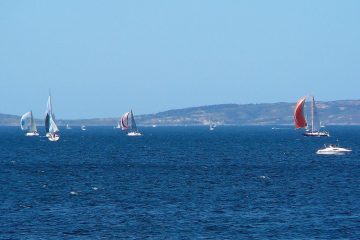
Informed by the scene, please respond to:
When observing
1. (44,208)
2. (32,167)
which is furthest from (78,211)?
(32,167)

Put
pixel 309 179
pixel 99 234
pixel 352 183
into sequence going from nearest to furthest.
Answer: pixel 99 234
pixel 352 183
pixel 309 179

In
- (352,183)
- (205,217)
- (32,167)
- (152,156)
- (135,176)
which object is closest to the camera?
(205,217)

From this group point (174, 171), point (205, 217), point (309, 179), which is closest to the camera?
point (205, 217)

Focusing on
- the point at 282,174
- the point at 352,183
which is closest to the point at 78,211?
the point at 352,183

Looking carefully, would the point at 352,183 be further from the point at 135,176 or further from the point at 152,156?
the point at 152,156

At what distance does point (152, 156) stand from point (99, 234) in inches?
4074

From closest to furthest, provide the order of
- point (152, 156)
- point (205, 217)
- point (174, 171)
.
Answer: point (205, 217) → point (174, 171) → point (152, 156)

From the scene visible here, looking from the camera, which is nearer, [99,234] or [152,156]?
[99,234]

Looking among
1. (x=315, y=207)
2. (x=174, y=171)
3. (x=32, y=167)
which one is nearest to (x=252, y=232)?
(x=315, y=207)

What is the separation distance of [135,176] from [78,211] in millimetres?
Result: 39738

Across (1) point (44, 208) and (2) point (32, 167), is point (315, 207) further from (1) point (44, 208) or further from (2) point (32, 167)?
(2) point (32, 167)

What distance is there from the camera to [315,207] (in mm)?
76875

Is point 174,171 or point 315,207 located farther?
point 174,171

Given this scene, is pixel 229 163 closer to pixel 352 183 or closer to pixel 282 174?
pixel 282 174
